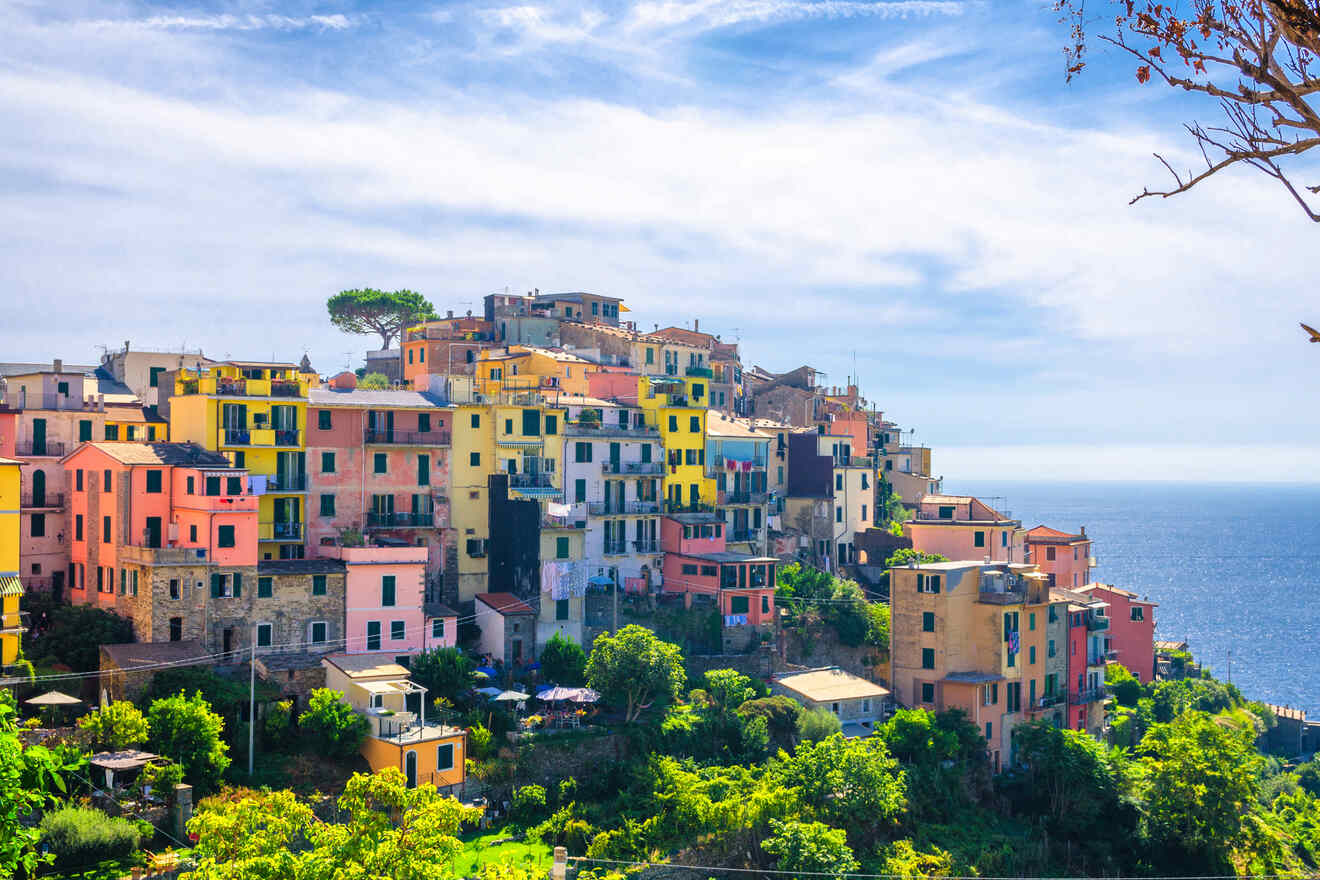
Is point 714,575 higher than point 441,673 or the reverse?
higher

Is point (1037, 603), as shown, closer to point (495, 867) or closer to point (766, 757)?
point (766, 757)

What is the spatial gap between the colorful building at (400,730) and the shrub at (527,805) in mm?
2174

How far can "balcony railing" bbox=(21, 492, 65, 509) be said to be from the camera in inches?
2005

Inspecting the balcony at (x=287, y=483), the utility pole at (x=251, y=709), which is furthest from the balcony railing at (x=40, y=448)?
the utility pole at (x=251, y=709)

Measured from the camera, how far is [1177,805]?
54.2 m

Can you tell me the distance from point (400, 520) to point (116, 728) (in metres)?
18.4

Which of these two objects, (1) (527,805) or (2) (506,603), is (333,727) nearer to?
(1) (527,805)

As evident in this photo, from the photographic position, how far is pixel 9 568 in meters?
44.0

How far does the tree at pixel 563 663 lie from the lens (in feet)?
173

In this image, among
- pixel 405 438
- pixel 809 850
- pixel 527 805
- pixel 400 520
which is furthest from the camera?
pixel 405 438

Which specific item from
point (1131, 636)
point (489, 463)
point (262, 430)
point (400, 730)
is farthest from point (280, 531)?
point (1131, 636)

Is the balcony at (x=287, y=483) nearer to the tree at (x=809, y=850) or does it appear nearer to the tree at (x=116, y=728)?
the tree at (x=116, y=728)

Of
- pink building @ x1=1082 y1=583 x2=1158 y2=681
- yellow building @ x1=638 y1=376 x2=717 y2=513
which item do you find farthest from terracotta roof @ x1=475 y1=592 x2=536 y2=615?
pink building @ x1=1082 y1=583 x2=1158 y2=681

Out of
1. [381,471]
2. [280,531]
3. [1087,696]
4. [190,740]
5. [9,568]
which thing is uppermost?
[381,471]
